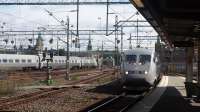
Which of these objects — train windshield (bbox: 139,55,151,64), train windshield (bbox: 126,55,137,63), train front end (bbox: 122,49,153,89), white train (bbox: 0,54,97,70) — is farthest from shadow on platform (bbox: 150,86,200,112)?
white train (bbox: 0,54,97,70)

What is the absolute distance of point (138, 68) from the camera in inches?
1184

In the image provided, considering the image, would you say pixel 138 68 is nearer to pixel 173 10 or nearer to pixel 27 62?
pixel 173 10

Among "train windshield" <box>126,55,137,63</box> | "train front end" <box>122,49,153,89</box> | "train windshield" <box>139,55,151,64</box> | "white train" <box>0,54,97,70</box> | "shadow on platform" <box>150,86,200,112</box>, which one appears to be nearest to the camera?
"shadow on platform" <box>150,86,200,112</box>

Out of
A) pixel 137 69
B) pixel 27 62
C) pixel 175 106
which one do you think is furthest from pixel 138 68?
pixel 27 62

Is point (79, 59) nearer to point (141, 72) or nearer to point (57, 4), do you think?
point (57, 4)

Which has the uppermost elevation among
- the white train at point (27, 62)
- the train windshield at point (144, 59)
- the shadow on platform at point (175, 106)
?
the train windshield at point (144, 59)

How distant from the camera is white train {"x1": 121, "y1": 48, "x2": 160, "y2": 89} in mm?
29703

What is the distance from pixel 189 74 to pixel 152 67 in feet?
23.1

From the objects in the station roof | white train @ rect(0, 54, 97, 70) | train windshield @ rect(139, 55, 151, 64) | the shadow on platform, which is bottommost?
the shadow on platform

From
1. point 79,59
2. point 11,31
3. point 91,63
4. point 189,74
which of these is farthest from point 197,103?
point 91,63

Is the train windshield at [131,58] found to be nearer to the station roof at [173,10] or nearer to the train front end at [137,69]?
the train front end at [137,69]

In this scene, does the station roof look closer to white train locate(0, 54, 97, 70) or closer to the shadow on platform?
the shadow on platform

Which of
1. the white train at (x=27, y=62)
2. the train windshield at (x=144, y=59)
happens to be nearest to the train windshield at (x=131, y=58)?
the train windshield at (x=144, y=59)

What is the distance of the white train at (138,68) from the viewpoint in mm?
29703
